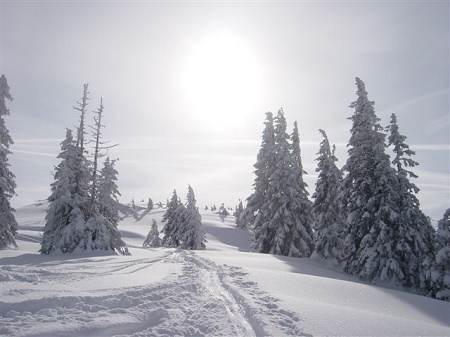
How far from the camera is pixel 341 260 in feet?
81.6

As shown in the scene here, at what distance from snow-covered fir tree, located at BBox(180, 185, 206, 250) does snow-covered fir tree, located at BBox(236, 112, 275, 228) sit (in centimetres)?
1319

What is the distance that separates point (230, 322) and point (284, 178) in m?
21.7

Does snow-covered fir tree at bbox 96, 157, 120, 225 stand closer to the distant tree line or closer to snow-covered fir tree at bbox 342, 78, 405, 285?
the distant tree line

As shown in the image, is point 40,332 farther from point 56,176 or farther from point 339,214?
point 339,214

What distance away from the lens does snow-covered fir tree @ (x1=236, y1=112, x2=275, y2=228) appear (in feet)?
98.7

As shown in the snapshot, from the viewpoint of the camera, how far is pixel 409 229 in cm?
2025

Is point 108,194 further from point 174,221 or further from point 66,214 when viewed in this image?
point 174,221

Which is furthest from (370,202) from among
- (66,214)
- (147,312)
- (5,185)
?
(5,185)

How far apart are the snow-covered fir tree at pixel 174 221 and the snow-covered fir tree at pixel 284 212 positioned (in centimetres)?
1910

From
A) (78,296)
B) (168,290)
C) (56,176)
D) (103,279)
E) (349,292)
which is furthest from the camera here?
(56,176)

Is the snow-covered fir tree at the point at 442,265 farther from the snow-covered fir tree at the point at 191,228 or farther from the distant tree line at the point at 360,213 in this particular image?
the snow-covered fir tree at the point at 191,228

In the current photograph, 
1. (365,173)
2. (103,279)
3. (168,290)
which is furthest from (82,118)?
(365,173)

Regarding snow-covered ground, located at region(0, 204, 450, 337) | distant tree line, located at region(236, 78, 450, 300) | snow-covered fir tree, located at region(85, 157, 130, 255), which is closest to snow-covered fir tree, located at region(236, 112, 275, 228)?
distant tree line, located at region(236, 78, 450, 300)

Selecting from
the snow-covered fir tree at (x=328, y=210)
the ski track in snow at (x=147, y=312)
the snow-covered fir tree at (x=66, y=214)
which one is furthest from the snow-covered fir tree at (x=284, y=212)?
the ski track in snow at (x=147, y=312)
